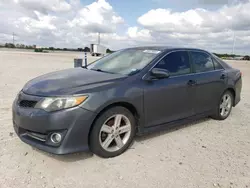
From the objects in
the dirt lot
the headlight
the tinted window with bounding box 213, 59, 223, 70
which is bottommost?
the dirt lot

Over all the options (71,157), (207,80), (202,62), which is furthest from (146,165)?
(202,62)

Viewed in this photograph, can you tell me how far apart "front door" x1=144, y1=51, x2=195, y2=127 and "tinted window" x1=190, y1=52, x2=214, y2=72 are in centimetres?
23

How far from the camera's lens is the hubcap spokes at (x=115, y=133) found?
3.22 meters

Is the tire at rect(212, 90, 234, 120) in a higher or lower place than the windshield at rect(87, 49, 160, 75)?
lower

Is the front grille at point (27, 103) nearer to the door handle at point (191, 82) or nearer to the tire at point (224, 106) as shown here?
the door handle at point (191, 82)

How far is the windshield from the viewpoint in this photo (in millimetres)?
3732

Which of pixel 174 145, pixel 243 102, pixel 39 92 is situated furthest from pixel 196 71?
pixel 243 102

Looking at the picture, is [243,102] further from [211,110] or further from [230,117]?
[211,110]

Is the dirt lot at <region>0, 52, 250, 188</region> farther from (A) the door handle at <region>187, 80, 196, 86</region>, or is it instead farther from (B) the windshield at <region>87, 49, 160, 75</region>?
(B) the windshield at <region>87, 49, 160, 75</region>

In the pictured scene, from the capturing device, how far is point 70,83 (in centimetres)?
321

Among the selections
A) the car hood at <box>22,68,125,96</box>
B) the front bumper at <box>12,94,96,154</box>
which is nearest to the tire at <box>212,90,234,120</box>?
the car hood at <box>22,68,125,96</box>

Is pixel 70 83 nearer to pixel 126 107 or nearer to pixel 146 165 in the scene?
pixel 126 107

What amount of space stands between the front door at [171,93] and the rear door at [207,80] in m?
0.19

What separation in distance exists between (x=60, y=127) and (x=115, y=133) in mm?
802
